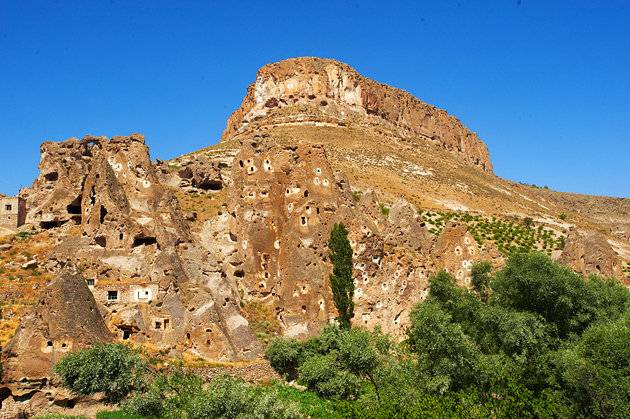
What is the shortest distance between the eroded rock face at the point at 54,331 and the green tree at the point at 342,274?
56.5ft

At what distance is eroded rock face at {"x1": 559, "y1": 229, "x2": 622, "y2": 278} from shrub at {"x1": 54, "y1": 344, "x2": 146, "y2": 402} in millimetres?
39878

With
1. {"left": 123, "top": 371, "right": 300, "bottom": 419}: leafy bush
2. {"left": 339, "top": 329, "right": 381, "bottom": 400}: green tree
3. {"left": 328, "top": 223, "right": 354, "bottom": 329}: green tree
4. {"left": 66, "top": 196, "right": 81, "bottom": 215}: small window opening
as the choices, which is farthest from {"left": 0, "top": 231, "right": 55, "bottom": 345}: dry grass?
{"left": 328, "top": 223, "right": 354, "bottom": 329}: green tree

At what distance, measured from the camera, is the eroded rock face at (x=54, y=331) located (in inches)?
1578

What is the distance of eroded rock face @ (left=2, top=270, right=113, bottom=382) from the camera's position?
132 feet

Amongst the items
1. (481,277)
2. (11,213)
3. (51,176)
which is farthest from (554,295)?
(11,213)

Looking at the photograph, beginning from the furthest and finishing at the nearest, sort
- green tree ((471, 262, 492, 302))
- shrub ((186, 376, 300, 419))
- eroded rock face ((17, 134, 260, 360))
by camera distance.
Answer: green tree ((471, 262, 492, 302))
eroded rock face ((17, 134, 260, 360))
shrub ((186, 376, 300, 419))

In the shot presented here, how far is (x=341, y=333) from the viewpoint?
49125 mm

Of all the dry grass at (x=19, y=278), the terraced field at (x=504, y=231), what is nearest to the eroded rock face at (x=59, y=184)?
the dry grass at (x=19, y=278)

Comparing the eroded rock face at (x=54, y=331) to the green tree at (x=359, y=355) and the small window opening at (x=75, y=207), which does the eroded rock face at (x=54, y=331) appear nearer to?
the small window opening at (x=75, y=207)

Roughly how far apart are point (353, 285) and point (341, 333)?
602 centimetres

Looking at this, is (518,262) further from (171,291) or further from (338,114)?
(338,114)

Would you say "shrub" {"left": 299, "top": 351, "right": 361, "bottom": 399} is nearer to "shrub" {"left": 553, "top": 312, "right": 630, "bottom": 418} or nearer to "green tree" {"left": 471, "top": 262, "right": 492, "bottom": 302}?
"shrub" {"left": 553, "top": 312, "right": 630, "bottom": 418}

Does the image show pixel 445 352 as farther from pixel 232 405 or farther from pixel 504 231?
pixel 504 231

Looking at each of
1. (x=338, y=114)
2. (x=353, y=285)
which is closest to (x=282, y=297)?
(x=353, y=285)
